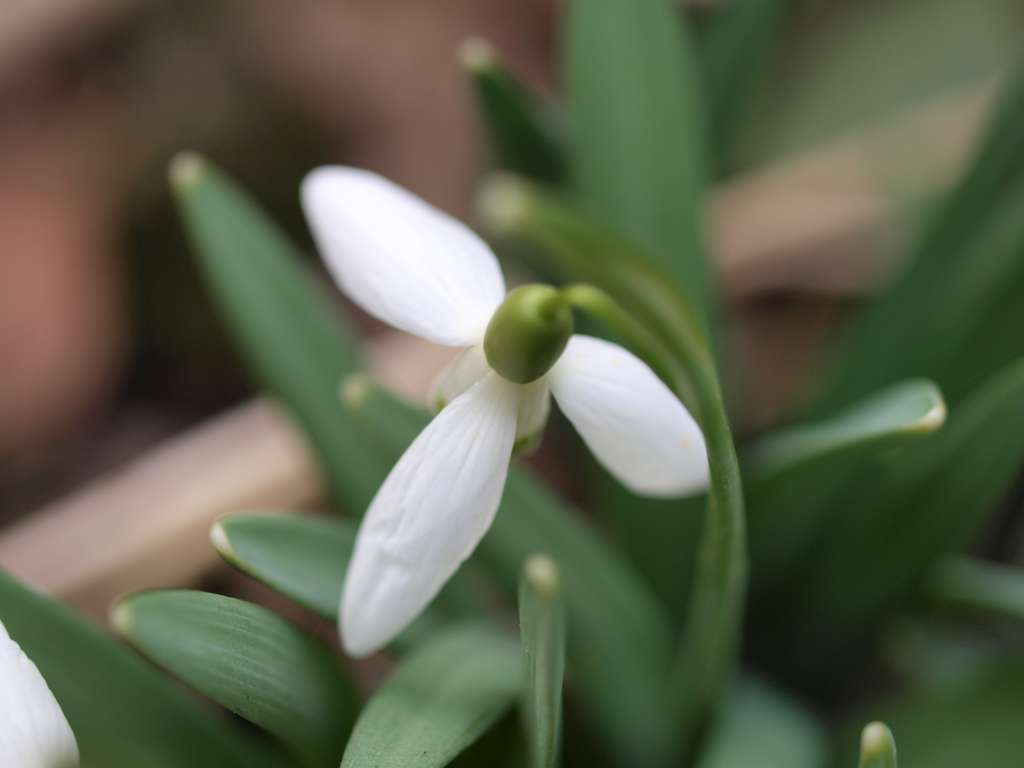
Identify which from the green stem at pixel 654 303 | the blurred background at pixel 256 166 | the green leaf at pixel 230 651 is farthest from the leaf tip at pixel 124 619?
the blurred background at pixel 256 166

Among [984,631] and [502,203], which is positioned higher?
[502,203]

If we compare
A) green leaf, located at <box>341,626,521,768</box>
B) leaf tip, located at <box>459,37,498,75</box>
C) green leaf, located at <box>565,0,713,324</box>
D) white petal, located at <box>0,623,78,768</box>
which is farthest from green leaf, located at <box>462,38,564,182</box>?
white petal, located at <box>0,623,78,768</box>

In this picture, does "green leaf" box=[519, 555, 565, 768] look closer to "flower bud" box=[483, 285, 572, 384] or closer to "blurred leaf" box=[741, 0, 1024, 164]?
"flower bud" box=[483, 285, 572, 384]

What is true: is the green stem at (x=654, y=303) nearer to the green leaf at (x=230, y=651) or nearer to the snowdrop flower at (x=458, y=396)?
the snowdrop flower at (x=458, y=396)

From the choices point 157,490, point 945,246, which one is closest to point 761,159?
point 945,246

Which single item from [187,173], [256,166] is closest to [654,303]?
[187,173]

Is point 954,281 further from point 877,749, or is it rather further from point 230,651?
point 230,651

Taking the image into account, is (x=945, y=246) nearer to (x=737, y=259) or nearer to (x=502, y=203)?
(x=737, y=259)
